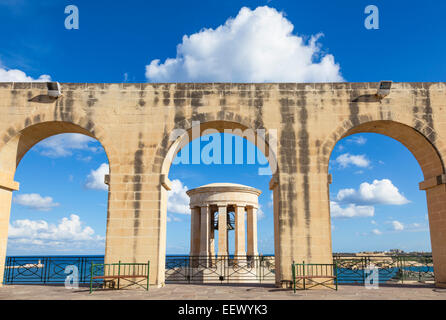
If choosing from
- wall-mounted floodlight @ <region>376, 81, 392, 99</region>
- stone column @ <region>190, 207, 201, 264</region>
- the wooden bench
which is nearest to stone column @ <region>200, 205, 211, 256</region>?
stone column @ <region>190, 207, 201, 264</region>

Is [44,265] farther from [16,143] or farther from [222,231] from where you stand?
[222,231]

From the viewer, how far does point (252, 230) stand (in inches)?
971

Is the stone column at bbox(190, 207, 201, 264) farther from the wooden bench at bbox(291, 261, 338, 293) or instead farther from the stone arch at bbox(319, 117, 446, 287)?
the stone arch at bbox(319, 117, 446, 287)

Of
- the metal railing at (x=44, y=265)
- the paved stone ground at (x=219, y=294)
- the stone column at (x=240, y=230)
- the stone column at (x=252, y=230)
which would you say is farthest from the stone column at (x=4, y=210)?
the stone column at (x=252, y=230)

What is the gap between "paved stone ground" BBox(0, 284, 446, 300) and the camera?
9.50 metres

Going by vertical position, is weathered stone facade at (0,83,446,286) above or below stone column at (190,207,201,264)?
above

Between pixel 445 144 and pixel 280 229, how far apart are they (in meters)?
6.79

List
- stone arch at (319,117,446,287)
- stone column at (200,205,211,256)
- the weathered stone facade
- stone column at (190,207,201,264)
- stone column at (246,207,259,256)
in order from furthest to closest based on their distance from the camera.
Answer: stone column at (246,207,259,256) → stone column at (190,207,201,264) → stone column at (200,205,211,256) → stone arch at (319,117,446,287) → the weathered stone facade

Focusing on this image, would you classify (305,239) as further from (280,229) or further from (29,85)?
(29,85)

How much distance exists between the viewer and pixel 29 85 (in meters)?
13.0

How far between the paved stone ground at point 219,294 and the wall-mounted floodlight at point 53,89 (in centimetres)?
673

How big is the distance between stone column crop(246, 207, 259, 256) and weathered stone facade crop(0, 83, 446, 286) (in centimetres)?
1167

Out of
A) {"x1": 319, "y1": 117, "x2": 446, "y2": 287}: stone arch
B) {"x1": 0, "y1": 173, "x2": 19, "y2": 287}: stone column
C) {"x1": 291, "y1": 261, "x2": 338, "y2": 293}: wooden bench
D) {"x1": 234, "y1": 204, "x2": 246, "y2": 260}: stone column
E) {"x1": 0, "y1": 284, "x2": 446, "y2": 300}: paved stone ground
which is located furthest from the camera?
{"x1": 234, "y1": 204, "x2": 246, "y2": 260}: stone column
